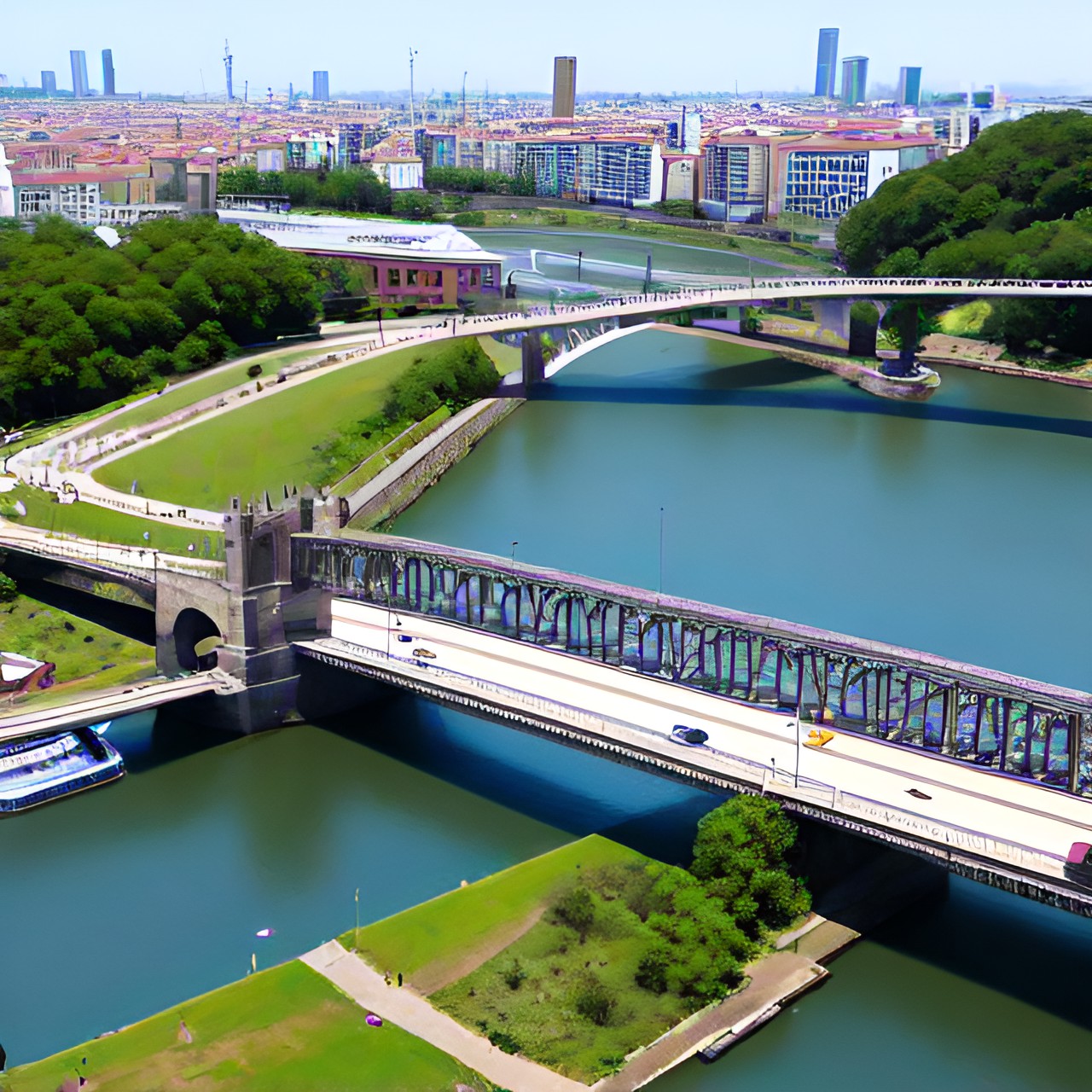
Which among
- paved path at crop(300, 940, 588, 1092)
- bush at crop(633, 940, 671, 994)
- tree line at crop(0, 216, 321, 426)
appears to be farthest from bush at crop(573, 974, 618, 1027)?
tree line at crop(0, 216, 321, 426)

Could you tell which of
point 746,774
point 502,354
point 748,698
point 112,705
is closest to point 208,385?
point 502,354

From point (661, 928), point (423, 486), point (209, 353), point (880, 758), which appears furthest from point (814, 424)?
point (661, 928)

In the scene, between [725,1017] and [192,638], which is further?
[192,638]

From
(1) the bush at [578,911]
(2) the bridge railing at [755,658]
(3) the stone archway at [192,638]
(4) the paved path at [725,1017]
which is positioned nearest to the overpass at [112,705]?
(3) the stone archway at [192,638]

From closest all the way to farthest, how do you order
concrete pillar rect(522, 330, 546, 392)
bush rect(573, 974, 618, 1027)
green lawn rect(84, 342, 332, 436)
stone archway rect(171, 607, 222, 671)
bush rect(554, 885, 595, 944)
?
bush rect(573, 974, 618, 1027)
bush rect(554, 885, 595, 944)
stone archway rect(171, 607, 222, 671)
green lawn rect(84, 342, 332, 436)
concrete pillar rect(522, 330, 546, 392)

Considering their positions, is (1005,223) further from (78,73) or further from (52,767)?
(78,73)

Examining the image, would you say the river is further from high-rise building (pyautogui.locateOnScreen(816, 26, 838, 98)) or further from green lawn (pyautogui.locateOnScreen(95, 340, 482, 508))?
high-rise building (pyautogui.locateOnScreen(816, 26, 838, 98))
